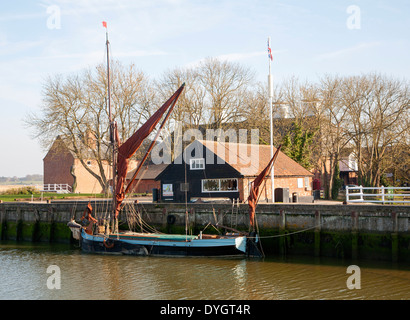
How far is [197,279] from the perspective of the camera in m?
22.4

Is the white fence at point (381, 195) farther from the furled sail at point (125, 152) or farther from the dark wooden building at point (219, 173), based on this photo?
the furled sail at point (125, 152)

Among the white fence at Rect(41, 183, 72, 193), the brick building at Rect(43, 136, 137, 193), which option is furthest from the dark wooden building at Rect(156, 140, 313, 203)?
the brick building at Rect(43, 136, 137, 193)

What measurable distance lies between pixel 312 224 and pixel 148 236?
1022cm

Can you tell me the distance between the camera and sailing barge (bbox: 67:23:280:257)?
27.0m

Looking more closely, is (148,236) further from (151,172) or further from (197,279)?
(151,172)

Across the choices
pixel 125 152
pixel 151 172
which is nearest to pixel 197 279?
pixel 125 152

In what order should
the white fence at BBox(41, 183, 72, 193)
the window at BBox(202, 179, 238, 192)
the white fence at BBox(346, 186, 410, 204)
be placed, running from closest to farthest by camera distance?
the white fence at BBox(346, 186, 410, 204), the window at BBox(202, 179, 238, 192), the white fence at BBox(41, 183, 72, 193)

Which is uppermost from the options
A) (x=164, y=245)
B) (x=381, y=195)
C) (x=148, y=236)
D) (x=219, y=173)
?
(x=219, y=173)

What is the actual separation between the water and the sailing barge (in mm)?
657

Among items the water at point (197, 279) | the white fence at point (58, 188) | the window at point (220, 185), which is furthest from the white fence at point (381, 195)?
the white fence at point (58, 188)

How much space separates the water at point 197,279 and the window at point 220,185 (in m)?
12.2

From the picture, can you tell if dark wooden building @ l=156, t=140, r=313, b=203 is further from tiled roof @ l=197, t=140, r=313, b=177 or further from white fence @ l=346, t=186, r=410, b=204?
white fence @ l=346, t=186, r=410, b=204

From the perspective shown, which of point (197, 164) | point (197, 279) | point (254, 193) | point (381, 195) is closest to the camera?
point (197, 279)
